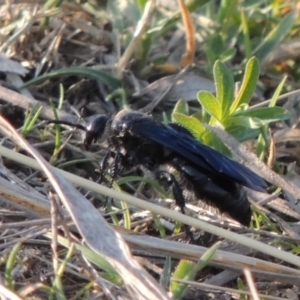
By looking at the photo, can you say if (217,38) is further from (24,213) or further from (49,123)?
(24,213)

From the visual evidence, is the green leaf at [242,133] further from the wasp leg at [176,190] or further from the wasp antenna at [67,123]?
the wasp antenna at [67,123]

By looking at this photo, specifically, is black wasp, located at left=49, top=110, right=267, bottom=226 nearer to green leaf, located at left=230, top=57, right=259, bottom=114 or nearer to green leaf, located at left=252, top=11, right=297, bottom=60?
green leaf, located at left=230, top=57, right=259, bottom=114

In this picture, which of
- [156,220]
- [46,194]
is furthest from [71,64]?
[156,220]

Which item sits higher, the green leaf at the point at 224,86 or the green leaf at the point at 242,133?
the green leaf at the point at 224,86

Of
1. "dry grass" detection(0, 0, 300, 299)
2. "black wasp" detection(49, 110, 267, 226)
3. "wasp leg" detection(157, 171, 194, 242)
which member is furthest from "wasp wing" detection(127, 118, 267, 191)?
"dry grass" detection(0, 0, 300, 299)

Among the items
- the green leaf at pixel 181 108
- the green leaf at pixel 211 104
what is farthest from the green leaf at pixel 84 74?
the green leaf at pixel 211 104

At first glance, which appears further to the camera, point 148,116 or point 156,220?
point 148,116
